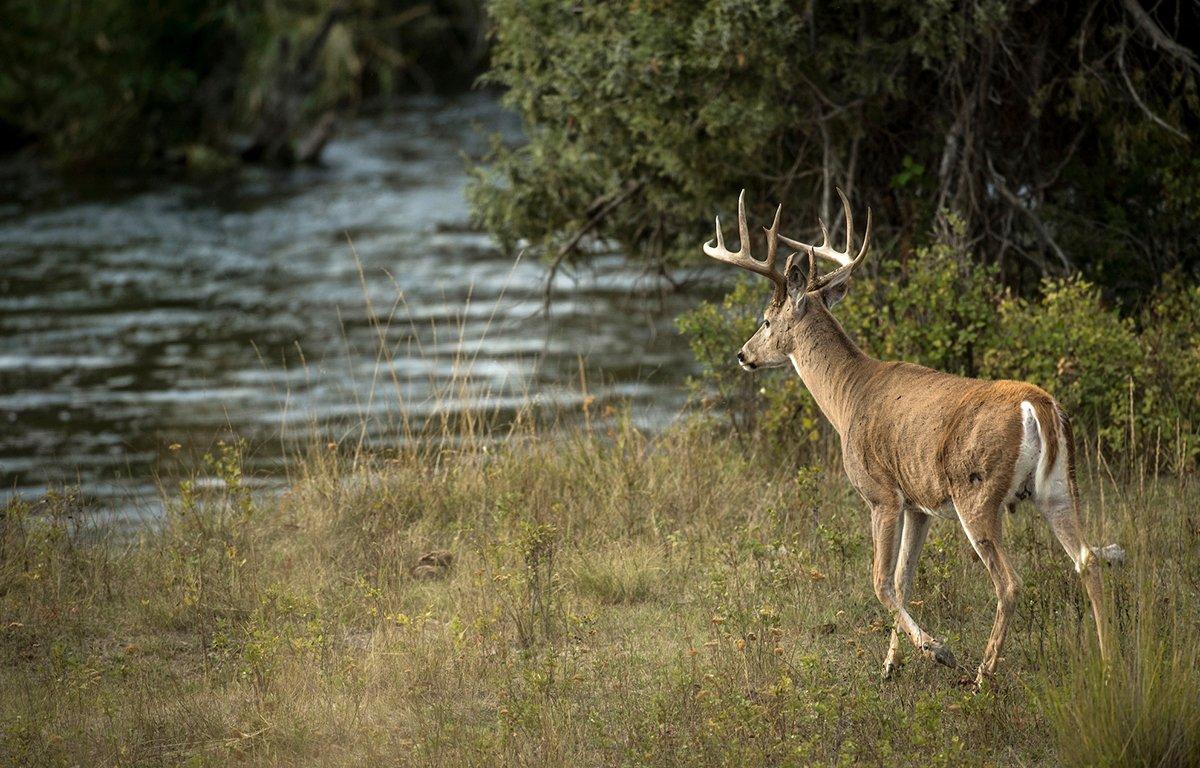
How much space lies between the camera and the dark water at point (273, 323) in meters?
12.8

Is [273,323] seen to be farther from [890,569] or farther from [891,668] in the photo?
[891,668]

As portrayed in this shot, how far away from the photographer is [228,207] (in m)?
23.7

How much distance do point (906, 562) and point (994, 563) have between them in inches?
24.4

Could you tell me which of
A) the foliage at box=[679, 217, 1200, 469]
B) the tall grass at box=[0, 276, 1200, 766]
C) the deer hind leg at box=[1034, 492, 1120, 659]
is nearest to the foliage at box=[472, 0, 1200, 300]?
the foliage at box=[679, 217, 1200, 469]

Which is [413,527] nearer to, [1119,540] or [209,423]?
[1119,540]

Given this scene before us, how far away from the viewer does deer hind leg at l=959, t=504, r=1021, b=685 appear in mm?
5914

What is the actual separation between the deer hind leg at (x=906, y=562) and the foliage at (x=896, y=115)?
164 inches

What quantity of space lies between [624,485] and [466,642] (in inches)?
91.9

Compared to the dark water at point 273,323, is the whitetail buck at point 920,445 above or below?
above

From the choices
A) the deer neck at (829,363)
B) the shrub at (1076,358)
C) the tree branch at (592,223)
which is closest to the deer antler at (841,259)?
the deer neck at (829,363)

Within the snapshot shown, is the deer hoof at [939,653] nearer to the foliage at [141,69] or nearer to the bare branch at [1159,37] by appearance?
the bare branch at [1159,37]

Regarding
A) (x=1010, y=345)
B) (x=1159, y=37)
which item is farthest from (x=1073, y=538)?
(x=1159, y=37)

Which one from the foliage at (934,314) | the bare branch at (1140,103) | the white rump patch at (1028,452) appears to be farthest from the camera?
the bare branch at (1140,103)

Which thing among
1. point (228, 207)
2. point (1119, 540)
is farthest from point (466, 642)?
point (228, 207)
